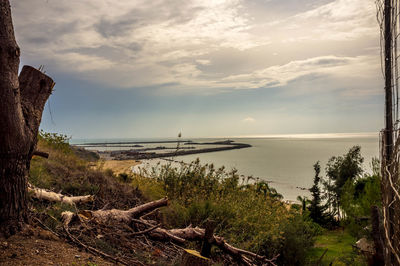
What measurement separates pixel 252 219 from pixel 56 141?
8401 mm

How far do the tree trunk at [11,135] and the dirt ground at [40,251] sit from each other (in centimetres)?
16

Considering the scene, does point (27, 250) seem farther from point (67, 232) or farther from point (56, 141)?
point (56, 141)

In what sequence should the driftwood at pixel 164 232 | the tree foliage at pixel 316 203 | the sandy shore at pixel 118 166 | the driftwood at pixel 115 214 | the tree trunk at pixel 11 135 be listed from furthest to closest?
the tree foliage at pixel 316 203 → the sandy shore at pixel 118 166 → the driftwood at pixel 115 214 → the driftwood at pixel 164 232 → the tree trunk at pixel 11 135

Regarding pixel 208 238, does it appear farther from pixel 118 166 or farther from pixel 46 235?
pixel 118 166

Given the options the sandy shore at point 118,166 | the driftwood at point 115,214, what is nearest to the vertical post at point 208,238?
the driftwood at point 115,214

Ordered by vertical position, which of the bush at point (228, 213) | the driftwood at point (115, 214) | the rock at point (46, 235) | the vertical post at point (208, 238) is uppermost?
the vertical post at point (208, 238)

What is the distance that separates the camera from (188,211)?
18.4 feet

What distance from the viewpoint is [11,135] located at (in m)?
2.74

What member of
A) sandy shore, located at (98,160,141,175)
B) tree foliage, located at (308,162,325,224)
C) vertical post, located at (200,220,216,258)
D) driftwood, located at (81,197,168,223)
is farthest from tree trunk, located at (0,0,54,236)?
tree foliage, located at (308,162,325,224)

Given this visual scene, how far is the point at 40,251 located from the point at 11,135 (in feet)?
3.74

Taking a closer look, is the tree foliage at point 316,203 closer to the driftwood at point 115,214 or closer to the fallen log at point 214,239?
the fallen log at point 214,239

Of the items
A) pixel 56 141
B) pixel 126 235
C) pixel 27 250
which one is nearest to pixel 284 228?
pixel 126 235

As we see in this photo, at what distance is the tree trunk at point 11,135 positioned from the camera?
2705mm

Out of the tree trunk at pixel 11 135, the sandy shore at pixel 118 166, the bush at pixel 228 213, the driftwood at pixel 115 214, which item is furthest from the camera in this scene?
the sandy shore at pixel 118 166
